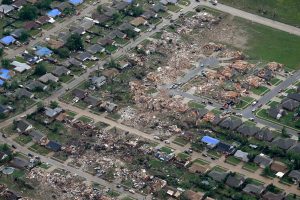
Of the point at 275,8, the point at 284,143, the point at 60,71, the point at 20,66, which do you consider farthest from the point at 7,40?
the point at 284,143

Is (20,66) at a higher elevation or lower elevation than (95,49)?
lower

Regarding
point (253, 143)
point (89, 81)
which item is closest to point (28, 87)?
point (89, 81)

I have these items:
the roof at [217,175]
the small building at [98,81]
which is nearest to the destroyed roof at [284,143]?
the roof at [217,175]

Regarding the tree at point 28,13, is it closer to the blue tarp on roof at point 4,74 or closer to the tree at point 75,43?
the tree at point 75,43

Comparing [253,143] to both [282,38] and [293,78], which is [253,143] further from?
[282,38]

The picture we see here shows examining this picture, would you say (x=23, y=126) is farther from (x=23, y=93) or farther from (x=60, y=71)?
(x=60, y=71)
